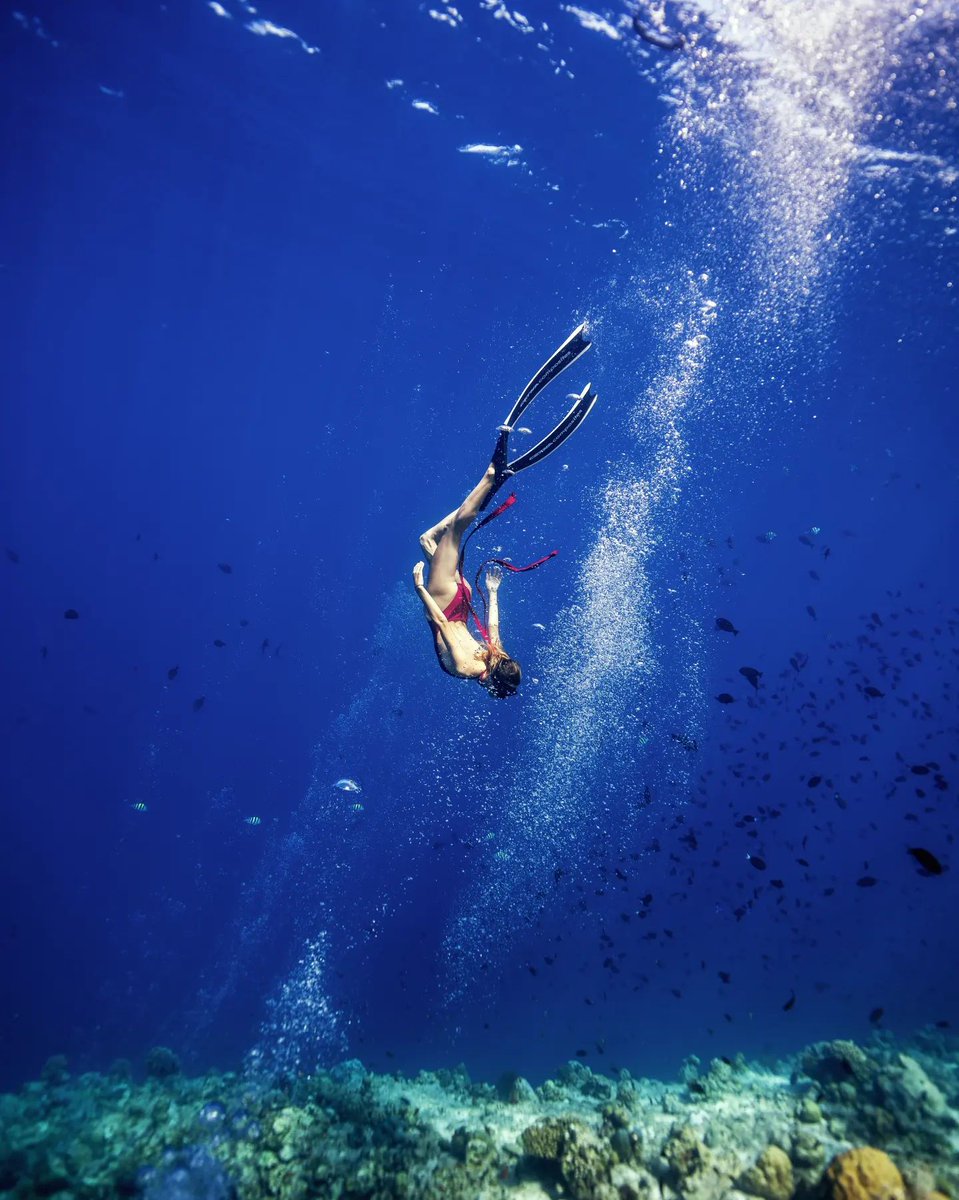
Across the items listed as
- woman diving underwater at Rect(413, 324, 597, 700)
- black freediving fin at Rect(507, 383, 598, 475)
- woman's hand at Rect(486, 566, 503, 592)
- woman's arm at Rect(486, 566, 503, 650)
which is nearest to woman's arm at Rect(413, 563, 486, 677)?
woman diving underwater at Rect(413, 324, 597, 700)

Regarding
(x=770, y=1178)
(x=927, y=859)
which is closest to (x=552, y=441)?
(x=927, y=859)

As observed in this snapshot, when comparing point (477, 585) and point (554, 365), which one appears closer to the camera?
point (477, 585)

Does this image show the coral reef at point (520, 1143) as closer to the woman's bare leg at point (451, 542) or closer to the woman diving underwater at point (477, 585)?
the woman diving underwater at point (477, 585)

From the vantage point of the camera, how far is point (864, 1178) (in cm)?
487

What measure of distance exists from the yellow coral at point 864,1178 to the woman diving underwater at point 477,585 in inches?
195

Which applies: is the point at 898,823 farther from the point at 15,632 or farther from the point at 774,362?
the point at 15,632

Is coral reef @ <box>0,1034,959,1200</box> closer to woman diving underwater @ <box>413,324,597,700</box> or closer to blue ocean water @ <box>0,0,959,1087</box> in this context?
blue ocean water @ <box>0,0,959,1087</box>

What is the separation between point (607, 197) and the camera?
60.0ft

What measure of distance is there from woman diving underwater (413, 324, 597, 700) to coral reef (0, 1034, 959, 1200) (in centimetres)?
512

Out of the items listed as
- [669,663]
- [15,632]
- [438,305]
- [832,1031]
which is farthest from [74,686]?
[669,663]

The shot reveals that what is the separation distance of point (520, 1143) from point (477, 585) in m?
6.89

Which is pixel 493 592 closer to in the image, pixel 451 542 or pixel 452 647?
pixel 451 542

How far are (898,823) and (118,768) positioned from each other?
3409 inches

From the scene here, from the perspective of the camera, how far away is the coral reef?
5.96 meters
